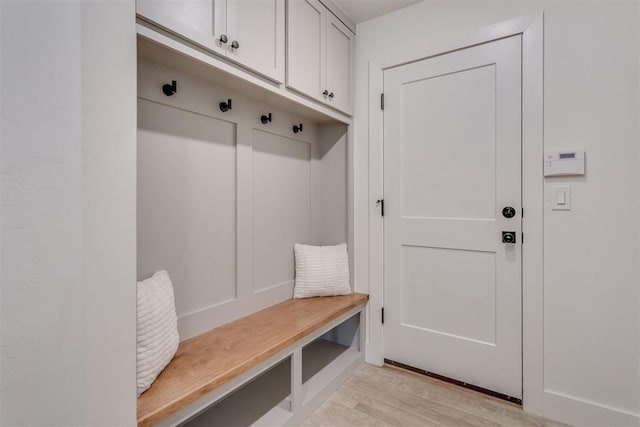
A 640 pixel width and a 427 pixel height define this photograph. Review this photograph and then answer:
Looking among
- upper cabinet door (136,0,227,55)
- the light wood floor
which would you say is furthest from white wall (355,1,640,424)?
upper cabinet door (136,0,227,55)

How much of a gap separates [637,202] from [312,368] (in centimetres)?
192

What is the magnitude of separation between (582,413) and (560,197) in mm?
1089

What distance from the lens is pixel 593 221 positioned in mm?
1607

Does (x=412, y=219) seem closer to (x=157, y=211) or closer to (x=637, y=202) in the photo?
(x=637, y=202)

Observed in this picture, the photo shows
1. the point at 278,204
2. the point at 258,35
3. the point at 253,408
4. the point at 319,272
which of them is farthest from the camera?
the point at 319,272

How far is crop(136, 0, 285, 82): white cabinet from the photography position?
3.91 ft

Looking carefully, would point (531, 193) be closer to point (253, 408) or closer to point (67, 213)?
point (253, 408)

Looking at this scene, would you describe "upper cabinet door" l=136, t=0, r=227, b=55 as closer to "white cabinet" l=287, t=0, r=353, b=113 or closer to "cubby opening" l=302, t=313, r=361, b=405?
"white cabinet" l=287, t=0, r=353, b=113

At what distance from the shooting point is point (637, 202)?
152cm

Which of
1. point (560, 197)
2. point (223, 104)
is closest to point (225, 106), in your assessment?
point (223, 104)

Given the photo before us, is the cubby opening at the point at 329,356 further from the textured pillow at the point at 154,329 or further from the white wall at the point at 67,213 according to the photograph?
the white wall at the point at 67,213

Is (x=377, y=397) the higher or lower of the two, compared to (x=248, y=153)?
lower

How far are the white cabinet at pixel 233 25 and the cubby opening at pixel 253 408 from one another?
1.68 meters

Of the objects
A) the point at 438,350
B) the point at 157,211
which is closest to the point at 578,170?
the point at 438,350
